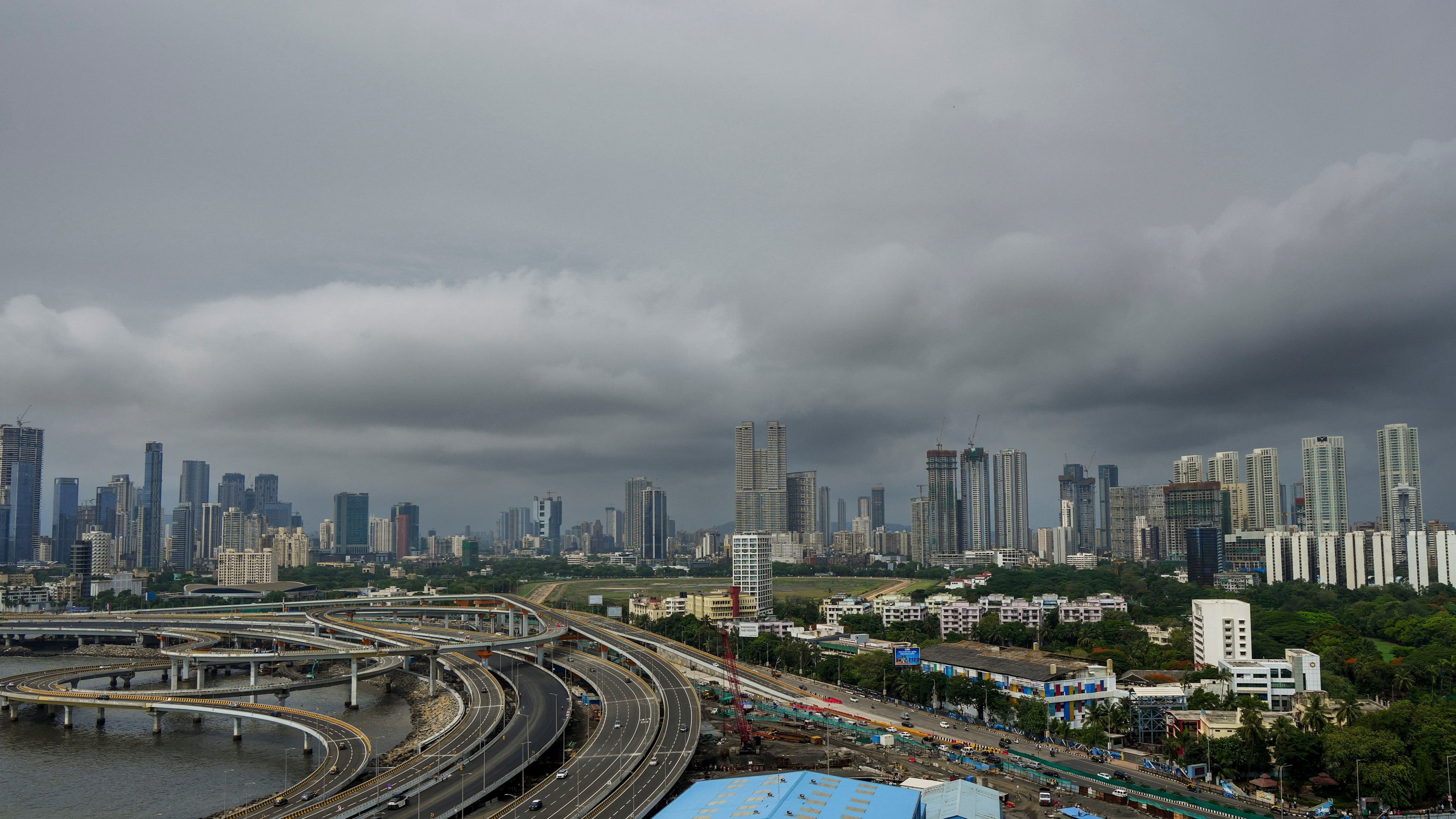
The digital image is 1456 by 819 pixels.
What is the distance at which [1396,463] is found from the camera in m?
147

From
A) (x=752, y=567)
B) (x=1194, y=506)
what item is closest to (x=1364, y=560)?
(x=1194, y=506)

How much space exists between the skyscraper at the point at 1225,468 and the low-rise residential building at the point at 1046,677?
14432 cm

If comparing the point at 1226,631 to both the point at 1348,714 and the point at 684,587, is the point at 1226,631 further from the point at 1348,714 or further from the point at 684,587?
the point at 684,587

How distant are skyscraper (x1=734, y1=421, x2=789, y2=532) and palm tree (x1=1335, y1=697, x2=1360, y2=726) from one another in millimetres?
150594

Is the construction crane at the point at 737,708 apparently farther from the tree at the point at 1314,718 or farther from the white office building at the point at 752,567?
the white office building at the point at 752,567

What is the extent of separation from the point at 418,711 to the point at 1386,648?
214ft

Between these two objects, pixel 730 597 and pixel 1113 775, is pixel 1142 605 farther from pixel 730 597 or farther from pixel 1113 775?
pixel 1113 775

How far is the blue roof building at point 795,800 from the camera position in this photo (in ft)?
91.8

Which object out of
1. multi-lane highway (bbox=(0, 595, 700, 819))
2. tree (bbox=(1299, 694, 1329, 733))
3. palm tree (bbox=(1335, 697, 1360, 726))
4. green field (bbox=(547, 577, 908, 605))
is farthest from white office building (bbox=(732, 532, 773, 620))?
Result: palm tree (bbox=(1335, 697, 1360, 726))

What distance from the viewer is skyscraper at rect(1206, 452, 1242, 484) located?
181250 mm

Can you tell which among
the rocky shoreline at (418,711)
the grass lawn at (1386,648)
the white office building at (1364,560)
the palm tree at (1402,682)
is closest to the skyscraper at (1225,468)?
the white office building at (1364,560)

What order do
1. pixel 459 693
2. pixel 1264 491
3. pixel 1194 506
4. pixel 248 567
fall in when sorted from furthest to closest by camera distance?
pixel 1264 491
pixel 248 567
pixel 1194 506
pixel 459 693

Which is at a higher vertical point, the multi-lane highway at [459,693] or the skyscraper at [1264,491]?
the skyscraper at [1264,491]

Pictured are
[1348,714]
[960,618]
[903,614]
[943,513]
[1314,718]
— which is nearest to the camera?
[1314,718]
